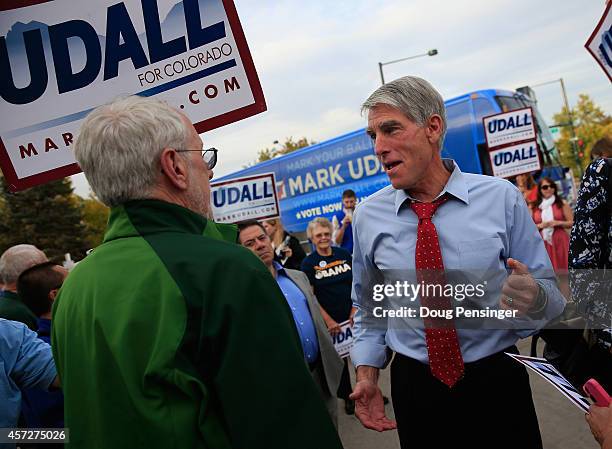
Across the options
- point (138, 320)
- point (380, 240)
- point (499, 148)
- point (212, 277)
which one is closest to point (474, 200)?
point (380, 240)

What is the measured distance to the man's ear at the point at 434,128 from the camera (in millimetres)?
2303

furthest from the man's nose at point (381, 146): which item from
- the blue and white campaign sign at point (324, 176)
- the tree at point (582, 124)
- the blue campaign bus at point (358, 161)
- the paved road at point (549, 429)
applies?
the tree at point (582, 124)

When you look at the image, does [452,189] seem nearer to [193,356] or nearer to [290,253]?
[193,356]

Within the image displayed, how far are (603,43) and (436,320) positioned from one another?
244 cm

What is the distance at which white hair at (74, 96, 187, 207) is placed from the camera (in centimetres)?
143

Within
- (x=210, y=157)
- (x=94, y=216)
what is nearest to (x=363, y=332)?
(x=210, y=157)

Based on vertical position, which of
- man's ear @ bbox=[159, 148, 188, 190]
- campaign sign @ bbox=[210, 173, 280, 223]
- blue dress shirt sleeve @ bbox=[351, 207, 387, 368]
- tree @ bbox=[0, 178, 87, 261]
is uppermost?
tree @ bbox=[0, 178, 87, 261]

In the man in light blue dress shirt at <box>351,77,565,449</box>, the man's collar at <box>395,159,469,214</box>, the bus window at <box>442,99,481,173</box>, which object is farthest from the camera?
the bus window at <box>442,99,481,173</box>

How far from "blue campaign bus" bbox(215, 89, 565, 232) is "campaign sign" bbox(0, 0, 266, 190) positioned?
1129 centimetres

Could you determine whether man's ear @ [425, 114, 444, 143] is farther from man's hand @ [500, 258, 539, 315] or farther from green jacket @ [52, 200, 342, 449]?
green jacket @ [52, 200, 342, 449]

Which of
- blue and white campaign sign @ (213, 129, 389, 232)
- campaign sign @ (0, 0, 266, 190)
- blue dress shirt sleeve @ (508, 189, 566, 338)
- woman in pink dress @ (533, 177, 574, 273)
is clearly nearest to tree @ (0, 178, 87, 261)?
blue and white campaign sign @ (213, 129, 389, 232)

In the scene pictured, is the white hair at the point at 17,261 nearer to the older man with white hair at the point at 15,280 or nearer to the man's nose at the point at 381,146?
the older man with white hair at the point at 15,280

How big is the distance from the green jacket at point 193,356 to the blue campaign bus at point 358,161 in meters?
12.4

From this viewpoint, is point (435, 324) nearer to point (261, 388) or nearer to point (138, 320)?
point (261, 388)
